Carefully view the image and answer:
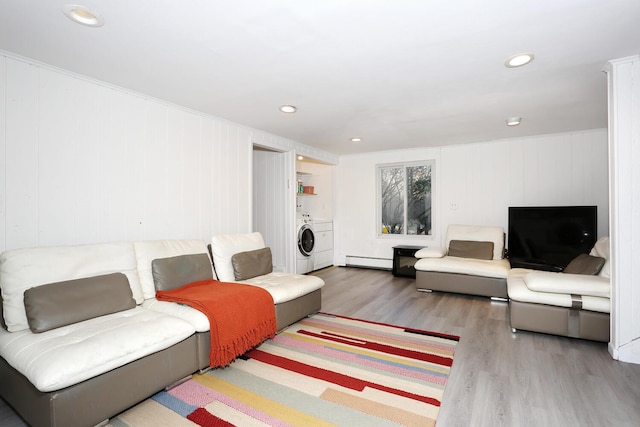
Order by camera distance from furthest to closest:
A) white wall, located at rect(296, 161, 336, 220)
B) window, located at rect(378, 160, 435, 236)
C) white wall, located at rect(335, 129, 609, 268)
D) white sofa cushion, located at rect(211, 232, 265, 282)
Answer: white wall, located at rect(296, 161, 336, 220) < window, located at rect(378, 160, 435, 236) < white wall, located at rect(335, 129, 609, 268) < white sofa cushion, located at rect(211, 232, 265, 282)

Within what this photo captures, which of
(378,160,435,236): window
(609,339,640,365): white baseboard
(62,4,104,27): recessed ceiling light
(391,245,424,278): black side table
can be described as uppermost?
(62,4,104,27): recessed ceiling light

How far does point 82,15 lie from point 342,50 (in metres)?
1.57

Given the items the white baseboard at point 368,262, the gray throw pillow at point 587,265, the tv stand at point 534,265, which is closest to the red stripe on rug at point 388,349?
the gray throw pillow at point 587,265

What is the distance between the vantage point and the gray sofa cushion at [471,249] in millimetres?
4637

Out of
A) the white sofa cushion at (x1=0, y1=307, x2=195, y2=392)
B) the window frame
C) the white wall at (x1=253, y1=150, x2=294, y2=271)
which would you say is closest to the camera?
the white sofa cushion at (x1=0, y1=307, x2=195, y2=392)

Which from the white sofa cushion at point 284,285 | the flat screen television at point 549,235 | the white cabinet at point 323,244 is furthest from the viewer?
the white cabinet at point 323,244

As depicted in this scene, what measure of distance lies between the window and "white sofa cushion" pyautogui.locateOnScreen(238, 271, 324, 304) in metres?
3.13

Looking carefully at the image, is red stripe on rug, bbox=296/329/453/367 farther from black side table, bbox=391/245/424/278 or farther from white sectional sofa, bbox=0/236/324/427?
black side table, bbox=391/245/424/278

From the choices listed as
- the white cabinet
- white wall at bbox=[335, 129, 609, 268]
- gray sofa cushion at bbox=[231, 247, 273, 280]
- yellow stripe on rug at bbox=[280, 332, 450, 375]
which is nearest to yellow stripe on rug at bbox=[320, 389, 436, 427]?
yellow stripe on rug at bbox=[280, 332, 450, 375]

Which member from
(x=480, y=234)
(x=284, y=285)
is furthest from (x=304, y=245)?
(x=480, y=234)

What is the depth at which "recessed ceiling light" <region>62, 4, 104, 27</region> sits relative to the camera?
1698 mm

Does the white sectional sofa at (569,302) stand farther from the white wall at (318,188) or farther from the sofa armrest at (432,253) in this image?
the white wall at (318,188)

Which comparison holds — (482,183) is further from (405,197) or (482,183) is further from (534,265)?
(534,265)

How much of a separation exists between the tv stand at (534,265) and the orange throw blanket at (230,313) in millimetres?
3715
